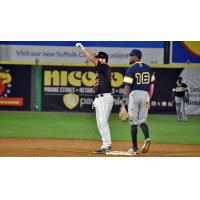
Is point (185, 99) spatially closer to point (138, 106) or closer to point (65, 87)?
point (65, 87)

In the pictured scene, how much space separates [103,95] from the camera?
855 centimetres

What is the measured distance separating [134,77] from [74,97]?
668 centimetres

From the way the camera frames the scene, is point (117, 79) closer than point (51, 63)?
Yes

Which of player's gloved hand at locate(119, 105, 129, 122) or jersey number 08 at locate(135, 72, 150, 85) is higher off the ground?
A: jersey number 08 at locate(135, 72, 150, 85)

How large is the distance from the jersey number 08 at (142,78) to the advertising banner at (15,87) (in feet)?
21.3

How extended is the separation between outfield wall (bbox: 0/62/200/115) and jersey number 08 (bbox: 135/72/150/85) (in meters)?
4.79

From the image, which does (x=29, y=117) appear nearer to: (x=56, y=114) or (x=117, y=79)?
(x=56, y=114)

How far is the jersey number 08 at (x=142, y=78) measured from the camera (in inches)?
327

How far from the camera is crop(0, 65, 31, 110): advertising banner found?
1457cm

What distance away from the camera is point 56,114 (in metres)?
16.7

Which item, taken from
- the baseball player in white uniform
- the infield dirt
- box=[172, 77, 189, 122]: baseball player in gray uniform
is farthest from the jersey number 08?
box=[172, 77, 189, 122]: baseball player in gray uniform

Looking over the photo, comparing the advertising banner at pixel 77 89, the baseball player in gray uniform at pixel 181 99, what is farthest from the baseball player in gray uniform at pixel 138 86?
the baseball player in gray uniform at pixel 181 99

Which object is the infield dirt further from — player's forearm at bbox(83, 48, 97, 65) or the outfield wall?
the outfield wall

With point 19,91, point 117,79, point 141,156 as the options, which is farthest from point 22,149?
point 19,91
